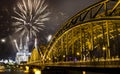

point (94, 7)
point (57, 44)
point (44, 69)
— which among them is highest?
point (94, 7)

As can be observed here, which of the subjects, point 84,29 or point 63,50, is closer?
point 84,29

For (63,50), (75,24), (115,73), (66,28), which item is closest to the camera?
(115,73)

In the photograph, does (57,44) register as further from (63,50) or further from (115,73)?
(115,73)

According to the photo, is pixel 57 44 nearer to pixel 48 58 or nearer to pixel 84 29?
pixel 48 58

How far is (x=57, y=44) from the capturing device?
8169cm

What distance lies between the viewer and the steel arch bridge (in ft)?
165

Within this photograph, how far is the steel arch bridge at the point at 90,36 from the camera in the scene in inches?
1976

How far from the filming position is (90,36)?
69.3 meters

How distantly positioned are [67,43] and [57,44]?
604 centimetres

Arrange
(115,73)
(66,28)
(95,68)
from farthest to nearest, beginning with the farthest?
(66,28) < (95,68) < (115,73)

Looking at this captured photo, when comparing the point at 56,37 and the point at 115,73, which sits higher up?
the point at 56,37

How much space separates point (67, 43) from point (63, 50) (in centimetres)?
446

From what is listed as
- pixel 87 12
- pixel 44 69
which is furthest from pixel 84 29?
pixel 44 69

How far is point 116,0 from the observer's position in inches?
1938
